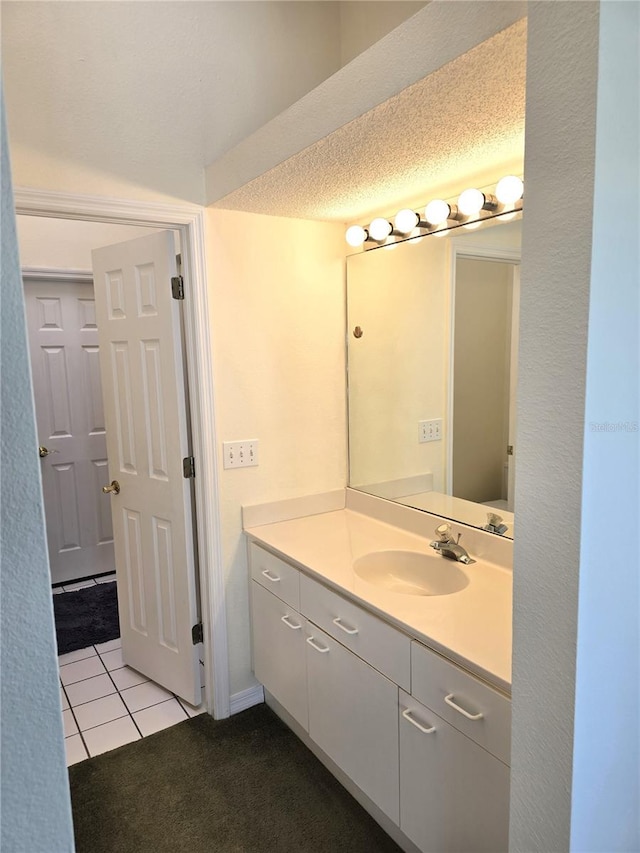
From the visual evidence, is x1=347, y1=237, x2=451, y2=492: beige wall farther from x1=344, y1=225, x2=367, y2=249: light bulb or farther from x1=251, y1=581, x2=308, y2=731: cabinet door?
x1=251, y1=581, x2=308, y2=731: cabinet door

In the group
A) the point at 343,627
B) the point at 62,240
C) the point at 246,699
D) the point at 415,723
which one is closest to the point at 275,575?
the point at 343,627

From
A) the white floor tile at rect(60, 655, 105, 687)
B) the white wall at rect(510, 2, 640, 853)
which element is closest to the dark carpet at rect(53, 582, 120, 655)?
the white floor tile at rect(60, 655, 105, 687)

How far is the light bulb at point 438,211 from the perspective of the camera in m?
1.97

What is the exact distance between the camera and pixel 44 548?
1.46 feet

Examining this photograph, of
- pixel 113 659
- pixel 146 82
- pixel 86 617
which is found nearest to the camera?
pixel 146 82

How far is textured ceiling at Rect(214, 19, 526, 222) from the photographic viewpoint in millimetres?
1161

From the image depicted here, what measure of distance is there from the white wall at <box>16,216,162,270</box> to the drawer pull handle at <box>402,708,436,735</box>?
286 cm

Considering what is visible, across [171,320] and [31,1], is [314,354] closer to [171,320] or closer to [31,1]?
[171,320]

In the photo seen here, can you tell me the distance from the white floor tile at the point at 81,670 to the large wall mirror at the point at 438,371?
5.23 feet

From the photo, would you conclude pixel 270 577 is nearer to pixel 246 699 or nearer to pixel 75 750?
pixel 246 699

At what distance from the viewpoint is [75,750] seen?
222cm

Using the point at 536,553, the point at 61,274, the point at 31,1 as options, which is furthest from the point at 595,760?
the point at 61,274

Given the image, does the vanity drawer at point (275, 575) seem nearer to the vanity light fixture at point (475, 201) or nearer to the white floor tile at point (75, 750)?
the white floor tile at point (75, 750)

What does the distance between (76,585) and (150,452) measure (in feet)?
6.42
